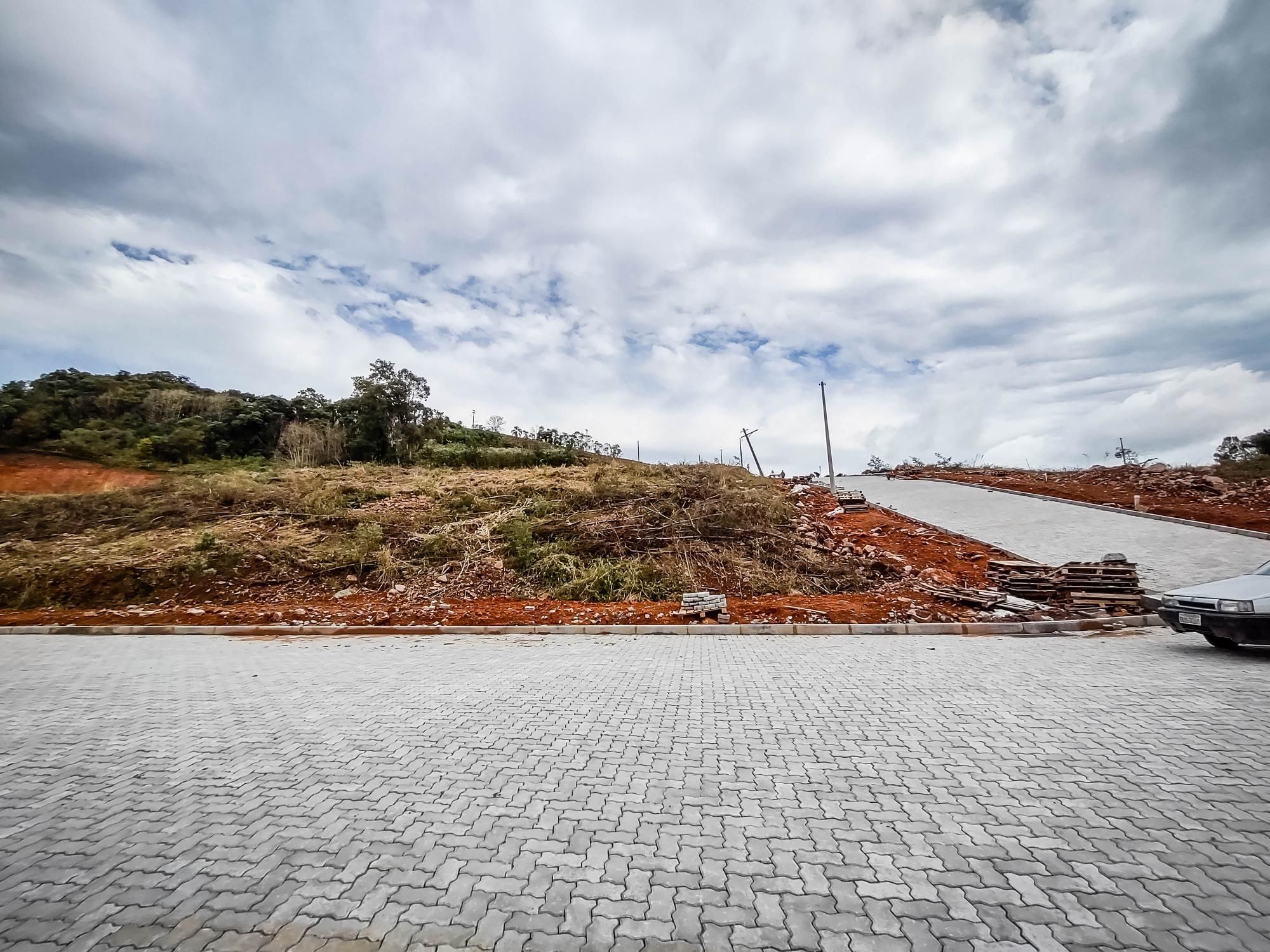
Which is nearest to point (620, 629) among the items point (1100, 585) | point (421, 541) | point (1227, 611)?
point (421, 541)

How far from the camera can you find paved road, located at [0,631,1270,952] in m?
2.27

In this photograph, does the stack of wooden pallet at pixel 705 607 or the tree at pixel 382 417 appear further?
the tree at pixel 382 417

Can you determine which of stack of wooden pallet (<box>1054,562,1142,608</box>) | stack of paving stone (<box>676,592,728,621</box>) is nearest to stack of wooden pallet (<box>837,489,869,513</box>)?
stack of wooden pallet (<box>1054,562,1142,608</box>)

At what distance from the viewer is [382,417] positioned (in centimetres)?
2534

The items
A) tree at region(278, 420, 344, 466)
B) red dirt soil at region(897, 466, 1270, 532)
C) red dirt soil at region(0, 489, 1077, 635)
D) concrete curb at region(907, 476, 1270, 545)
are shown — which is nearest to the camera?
red dirt soil at region(0, 489, 1077, 635)

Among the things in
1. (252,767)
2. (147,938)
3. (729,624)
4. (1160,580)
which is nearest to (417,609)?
(729,624)

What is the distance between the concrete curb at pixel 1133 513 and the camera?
11.6 metres

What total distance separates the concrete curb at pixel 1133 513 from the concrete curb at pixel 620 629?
239 inches

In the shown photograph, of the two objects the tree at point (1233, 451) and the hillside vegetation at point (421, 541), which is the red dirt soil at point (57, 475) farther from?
the tree at point (1233, 451)

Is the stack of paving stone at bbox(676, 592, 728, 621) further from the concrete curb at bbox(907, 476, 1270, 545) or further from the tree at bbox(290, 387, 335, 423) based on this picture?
the tree at bbox(290, 387, 335, 423)

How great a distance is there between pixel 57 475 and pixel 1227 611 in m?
36.5

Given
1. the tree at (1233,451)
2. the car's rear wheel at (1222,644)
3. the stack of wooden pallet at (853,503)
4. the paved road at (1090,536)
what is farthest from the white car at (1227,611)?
the tree at (1233,451)

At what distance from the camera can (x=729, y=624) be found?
8984mm

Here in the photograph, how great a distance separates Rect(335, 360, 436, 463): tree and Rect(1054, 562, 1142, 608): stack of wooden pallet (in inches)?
961
